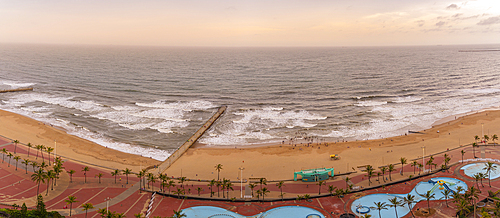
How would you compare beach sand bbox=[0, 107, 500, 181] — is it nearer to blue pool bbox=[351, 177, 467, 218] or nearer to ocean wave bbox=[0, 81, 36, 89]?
A: blue pool bbox=[351, 177, 467, 218]

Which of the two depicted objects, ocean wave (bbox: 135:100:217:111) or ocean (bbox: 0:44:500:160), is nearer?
ocean (bbox: 0:44:500:160)

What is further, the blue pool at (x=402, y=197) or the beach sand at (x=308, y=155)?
the beach sand at (x=308, y=155)

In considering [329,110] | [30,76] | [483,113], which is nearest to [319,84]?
[329,110]

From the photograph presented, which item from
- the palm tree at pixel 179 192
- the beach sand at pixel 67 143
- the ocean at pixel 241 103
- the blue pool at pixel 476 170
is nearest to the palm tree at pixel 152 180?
the palm tree at pixel 179 192

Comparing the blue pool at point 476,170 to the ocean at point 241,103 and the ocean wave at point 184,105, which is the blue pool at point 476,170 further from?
the ocean wave at point 184,105

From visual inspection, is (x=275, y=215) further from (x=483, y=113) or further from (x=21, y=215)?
(x=483, y=113)

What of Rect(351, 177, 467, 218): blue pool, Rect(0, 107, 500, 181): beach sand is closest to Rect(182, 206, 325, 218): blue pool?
Rect(351, 177, 467, 218): blue pool
